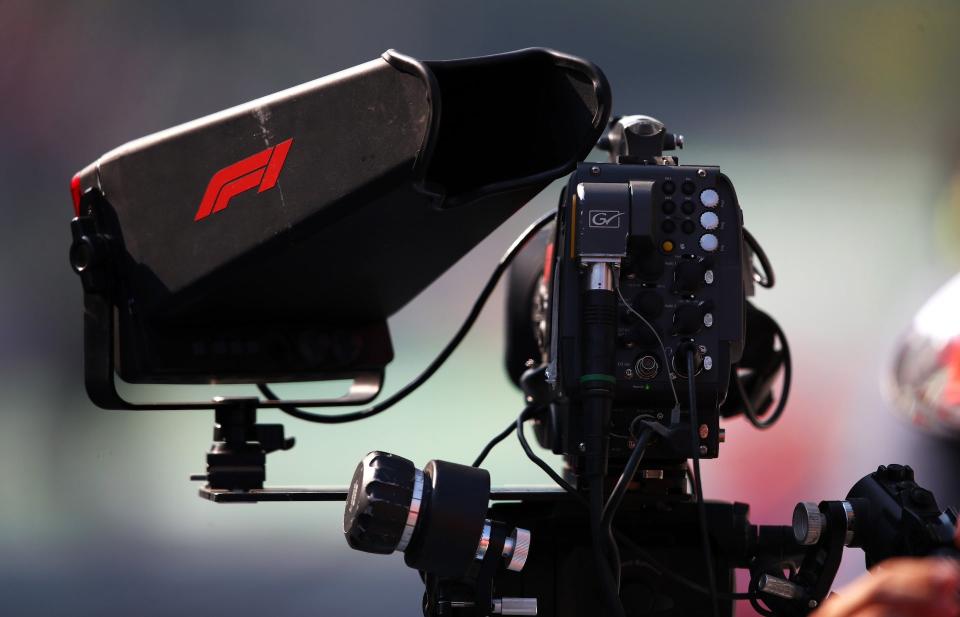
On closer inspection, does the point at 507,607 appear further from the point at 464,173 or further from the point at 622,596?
the point at 464,173

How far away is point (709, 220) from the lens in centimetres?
115

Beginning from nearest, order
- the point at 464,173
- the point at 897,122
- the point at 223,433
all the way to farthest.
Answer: the point at 464,173 < the point at 223,433 < the point at 897,122

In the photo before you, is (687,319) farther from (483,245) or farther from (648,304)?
(483,245)

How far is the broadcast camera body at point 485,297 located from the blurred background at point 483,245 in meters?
1.02

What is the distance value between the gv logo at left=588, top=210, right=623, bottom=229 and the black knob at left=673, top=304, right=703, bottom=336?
0.12 m

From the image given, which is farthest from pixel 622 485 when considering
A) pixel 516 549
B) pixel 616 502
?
pixel 516 549

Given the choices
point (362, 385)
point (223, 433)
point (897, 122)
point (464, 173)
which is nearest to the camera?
point (464, 173)

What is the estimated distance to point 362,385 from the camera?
5.67 ft

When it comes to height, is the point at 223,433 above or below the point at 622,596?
above

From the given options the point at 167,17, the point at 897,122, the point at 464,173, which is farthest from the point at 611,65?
the point at 464,173

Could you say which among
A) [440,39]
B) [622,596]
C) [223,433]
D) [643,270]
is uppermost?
[440,39]

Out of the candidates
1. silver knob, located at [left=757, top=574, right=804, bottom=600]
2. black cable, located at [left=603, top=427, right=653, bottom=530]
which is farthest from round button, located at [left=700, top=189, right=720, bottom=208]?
silver knob, located at [left=757, top=574, right=804, bottom=600]

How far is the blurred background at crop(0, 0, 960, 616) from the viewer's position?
250cm

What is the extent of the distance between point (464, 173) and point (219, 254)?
319 millimetres
